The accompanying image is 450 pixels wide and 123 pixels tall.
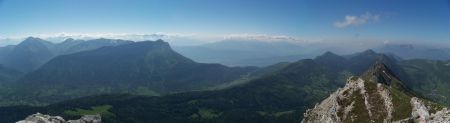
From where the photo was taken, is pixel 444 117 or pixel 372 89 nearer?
pixel 444 117

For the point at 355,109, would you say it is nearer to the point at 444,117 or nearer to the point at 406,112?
the point at 406,112

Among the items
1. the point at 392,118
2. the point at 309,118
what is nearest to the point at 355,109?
the point at 392,118

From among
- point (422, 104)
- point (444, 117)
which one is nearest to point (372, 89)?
point (422, 104)

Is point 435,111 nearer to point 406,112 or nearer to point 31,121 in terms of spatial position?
point 406,112

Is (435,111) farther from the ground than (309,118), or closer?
farther from the ground

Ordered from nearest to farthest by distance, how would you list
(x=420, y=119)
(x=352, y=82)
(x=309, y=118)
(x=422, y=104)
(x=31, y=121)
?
(x=420, y=119) < (x=422, y=104) < (x=31, y=121) < (x=352, y=82) < (x=309, y=118)

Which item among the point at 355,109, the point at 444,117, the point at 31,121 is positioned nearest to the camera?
the point at 444,117
